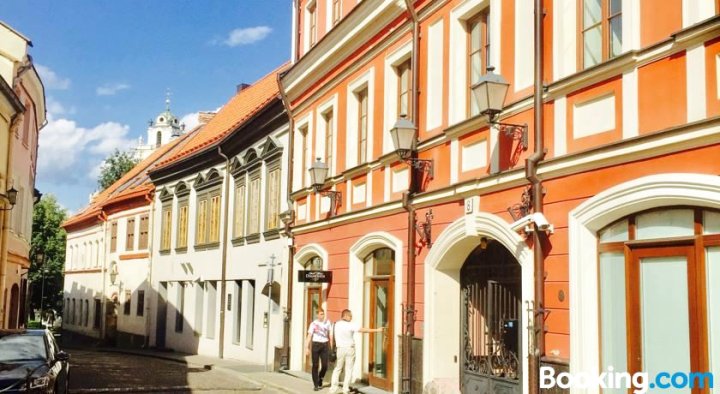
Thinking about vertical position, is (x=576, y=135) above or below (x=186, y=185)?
below

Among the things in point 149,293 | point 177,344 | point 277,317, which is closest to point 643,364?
point 277,317

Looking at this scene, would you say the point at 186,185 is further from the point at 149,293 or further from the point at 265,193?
the point at 265,193

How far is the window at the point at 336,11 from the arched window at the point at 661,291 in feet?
35.3

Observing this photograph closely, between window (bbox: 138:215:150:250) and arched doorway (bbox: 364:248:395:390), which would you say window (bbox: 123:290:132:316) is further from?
arched doorway (bbox: 364:248:395:390)

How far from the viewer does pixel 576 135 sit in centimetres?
961

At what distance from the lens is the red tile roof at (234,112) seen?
91.8 feet

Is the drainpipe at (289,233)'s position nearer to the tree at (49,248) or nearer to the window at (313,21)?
the window at (313,21)

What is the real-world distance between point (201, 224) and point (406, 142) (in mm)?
17594

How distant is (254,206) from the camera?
24.7 meters

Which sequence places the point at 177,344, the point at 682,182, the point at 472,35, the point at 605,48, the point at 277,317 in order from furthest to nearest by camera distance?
the point at 177,344
the point at 277,317
the point at 472,35
the point at 605,48
the point at 682,182

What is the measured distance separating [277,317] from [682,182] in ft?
48.7

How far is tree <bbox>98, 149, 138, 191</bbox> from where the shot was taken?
65.5 metres
